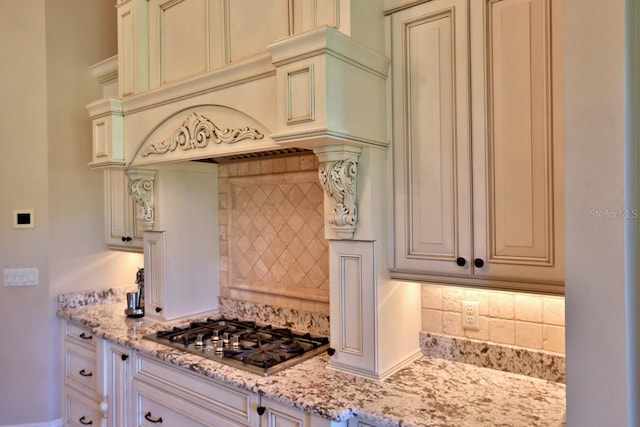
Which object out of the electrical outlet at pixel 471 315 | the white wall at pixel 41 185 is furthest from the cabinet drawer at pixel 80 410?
the electrical outlet at pixel 471 315

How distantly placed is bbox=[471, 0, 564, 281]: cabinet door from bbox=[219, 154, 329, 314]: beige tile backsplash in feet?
3.06

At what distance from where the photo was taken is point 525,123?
4.61 feet

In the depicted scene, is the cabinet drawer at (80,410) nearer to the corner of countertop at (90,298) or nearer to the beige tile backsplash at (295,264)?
the corner of countertop at (90,298)

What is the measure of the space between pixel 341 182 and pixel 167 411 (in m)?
1.39

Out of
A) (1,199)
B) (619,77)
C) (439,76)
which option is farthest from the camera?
(1,199)

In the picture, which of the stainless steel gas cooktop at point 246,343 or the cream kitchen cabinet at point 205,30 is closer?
the cream kitchen cabinet at point 205,30

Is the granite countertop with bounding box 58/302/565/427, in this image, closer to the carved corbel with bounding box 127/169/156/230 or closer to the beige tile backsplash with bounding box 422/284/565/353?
the beige tile backsplash with bounding box 422/284/565/353

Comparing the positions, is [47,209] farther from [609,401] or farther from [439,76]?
[609,401]

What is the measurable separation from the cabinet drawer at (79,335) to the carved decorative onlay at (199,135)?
1.24 meters

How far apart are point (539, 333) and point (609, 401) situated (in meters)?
0.72

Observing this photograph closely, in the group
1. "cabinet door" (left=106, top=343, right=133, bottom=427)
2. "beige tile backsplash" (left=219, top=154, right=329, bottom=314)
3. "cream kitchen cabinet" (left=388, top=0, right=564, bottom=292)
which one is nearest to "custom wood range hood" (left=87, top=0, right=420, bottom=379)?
"cream kitchen cabinet" (left=388, top=0, right=564, bottom=292)

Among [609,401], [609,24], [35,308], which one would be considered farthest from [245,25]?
[35,308]

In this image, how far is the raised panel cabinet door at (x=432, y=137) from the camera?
5.01 feet

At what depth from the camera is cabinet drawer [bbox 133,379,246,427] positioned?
1.82 meters
